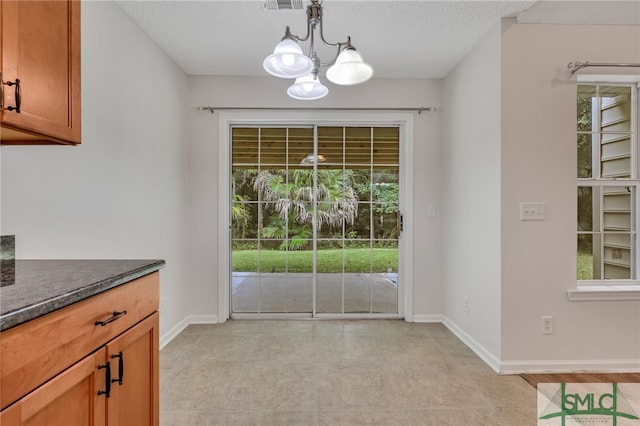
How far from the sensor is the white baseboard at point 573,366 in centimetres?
238

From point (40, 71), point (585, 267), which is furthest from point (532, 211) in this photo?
point (40, 71)

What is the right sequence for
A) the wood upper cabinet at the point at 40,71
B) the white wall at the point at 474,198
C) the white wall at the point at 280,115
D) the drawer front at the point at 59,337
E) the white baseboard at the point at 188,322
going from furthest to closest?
the white wall at the point at 280,115, the white baseboard at the point at 188,322, the white wall at the point at 474,198, the wood upper cabinet at the point at 40,71, the drawer front at the point at 59,337

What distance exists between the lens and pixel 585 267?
2.53 m

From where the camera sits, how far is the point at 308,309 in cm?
359

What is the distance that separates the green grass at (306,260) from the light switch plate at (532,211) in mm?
1490

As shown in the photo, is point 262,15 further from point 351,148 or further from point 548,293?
point 548,293

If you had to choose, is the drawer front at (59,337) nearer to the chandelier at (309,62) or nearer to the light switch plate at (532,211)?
the chandelier at (309,62)

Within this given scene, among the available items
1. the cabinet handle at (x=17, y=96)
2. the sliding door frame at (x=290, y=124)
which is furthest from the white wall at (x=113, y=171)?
the cabinet handle at (x=17, y=96)

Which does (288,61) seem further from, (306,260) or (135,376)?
(306,260)

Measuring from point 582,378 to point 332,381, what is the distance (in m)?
1.76

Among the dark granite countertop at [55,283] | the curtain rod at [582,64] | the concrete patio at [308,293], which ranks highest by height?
the curtain rod at [582,64]

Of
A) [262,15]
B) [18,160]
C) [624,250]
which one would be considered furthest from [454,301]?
[18,160]

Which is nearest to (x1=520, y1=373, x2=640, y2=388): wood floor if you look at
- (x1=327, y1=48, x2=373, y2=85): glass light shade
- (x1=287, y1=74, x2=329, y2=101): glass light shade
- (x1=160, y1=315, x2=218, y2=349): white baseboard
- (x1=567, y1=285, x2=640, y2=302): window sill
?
(x1=567, y1=285, x2=640, y2=302): window sill

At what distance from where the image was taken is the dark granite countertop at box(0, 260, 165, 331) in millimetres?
800
